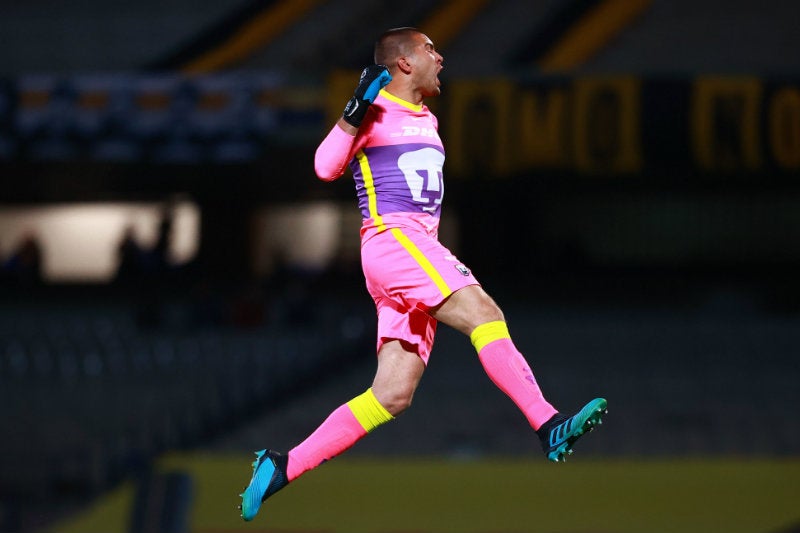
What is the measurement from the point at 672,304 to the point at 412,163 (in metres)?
19.7

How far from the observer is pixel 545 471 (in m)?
15.2

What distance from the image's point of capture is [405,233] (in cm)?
401

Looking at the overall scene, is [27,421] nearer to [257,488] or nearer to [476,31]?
[476,31]

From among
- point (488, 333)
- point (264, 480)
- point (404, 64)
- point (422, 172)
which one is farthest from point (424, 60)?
point (264, 480)

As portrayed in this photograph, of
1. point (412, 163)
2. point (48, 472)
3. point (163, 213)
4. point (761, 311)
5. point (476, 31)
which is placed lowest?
point (48, 472)

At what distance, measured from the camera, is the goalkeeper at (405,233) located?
3.90m

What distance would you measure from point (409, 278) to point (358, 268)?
20623 millimetres

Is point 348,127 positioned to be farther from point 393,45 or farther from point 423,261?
point 423,261

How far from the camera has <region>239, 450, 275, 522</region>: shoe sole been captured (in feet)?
12.9

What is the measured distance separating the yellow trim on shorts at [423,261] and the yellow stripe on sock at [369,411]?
1.57 feet

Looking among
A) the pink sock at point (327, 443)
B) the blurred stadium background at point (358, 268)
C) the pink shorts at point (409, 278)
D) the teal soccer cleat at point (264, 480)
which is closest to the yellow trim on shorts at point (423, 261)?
the pink shorts at point (409, 278)

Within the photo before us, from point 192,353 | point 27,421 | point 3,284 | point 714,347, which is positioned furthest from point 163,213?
point 714,347

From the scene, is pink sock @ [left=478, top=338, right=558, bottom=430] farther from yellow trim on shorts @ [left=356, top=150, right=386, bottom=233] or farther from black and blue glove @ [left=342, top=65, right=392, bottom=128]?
black and blue glove @ [left=342, top=65, right=392, bottom=128]

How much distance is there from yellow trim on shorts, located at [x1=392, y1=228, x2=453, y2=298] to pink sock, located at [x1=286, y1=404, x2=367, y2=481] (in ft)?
1.97
